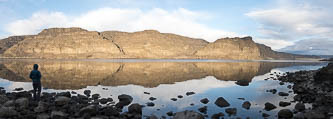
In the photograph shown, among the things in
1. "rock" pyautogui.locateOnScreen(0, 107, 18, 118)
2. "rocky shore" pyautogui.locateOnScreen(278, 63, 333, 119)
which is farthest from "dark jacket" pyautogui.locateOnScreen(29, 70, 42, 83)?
"rocky shore" pyautogui.locateOnScreen(278, 63, 333, 119)

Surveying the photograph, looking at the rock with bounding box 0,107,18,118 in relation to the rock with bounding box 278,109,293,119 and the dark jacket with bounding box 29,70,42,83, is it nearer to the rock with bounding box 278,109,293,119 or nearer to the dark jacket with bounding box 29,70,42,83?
the dark jacket with bounding box 29,70,42,83

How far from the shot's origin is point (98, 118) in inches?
444

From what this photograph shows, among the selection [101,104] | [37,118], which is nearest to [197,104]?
[101,104]

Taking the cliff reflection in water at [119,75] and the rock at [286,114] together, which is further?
the cliff reflection in water at [119,75]

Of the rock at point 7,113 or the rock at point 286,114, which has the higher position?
the rock at point 7,113

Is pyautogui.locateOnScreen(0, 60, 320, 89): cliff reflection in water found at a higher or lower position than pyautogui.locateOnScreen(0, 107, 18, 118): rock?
lower

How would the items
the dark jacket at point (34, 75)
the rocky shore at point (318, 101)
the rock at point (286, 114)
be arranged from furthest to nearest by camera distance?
the dark jacket at point (34, 75) → the rock at point (286, 114) → the rocky shore at point (318, 101)

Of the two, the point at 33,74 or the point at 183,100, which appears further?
the point at 183,100

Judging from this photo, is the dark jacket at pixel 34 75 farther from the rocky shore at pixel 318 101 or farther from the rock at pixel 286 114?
the rocky shore at pixel 318 101

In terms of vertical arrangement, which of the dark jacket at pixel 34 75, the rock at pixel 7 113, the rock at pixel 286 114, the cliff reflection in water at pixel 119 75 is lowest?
the cliff reflection in water at pixel 119 75

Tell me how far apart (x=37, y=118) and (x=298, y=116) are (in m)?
13.7

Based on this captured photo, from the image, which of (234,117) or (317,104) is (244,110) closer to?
(234,117)

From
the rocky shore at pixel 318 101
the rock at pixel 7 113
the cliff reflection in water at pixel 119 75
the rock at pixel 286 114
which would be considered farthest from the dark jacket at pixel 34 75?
the rocky shore at pixel 318 101

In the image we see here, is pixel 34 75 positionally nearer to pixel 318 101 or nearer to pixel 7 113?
pixel 7 113
